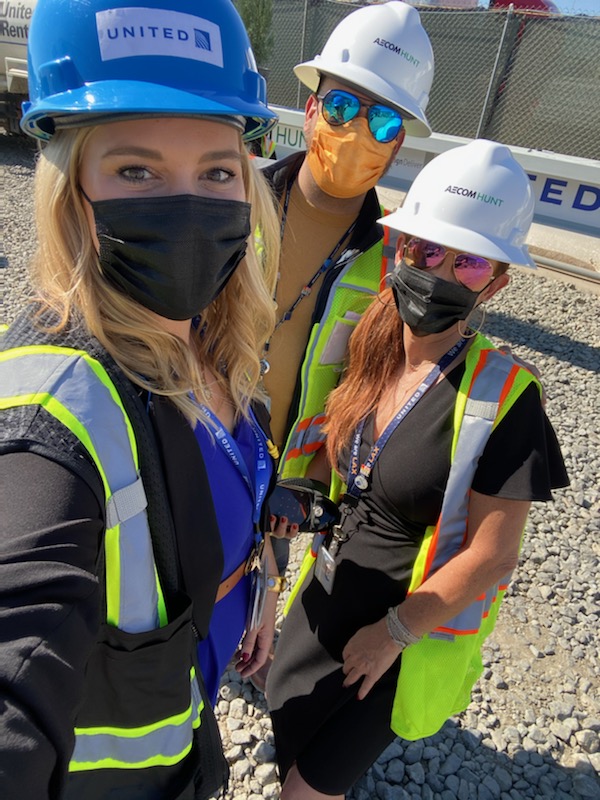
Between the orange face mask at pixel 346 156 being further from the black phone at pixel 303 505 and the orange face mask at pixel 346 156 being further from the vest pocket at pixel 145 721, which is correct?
the vest pocket at pixel 145 721

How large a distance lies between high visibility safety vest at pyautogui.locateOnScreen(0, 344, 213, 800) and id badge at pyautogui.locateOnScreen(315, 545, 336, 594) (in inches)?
36.2

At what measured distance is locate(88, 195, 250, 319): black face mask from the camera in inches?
46.7

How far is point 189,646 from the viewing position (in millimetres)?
1223

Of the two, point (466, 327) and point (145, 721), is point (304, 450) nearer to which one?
point (466, 327)

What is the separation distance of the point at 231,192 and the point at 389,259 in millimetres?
1404

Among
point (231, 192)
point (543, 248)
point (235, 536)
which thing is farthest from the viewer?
point (543, 248)

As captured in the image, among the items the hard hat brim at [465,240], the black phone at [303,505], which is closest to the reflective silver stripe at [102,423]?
the black phone at [303,505]

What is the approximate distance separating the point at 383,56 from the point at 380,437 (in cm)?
Answer: 176

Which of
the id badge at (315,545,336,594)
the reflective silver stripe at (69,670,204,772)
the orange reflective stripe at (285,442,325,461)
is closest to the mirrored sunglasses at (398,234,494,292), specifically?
the orange reflective stripe at (285,442,325,461)

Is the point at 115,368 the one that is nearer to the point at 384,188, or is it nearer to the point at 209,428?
the point at 209,428

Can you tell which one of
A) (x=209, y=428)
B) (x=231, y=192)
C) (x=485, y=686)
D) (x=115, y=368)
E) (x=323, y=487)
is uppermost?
(x=231, y=192)

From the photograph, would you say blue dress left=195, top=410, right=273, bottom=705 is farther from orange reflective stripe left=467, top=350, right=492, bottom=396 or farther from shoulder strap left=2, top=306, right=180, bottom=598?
orange reflective stripe left=467, top=350, right=492, bottom=396

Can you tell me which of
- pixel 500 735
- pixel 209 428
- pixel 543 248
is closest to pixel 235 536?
pixel 209 428

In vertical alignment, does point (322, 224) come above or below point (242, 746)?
above
